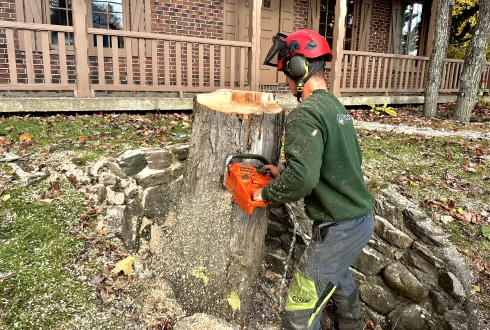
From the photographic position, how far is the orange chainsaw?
220 cm

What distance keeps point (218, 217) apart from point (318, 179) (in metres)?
0.83

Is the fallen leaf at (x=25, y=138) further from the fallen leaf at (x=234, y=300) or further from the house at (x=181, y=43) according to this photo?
the fallen leaf at (x=234, y=300)

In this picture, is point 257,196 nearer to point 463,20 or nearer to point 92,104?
point 92,104

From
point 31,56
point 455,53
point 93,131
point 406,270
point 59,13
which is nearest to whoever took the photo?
point 406,270

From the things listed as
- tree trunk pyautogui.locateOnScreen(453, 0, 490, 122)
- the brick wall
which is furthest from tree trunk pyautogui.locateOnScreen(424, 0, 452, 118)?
the brick wall

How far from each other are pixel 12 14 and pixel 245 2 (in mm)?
5550

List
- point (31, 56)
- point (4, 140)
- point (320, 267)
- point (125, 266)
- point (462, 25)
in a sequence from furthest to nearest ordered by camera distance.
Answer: point (462, 25)
point (31, 56)
point (4, 140)
point (125, 266)
point (320, 267)

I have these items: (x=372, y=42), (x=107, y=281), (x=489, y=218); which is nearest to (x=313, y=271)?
(x=107, y=281)

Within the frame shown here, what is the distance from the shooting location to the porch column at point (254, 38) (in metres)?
7.64

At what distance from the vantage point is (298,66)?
2193 mm

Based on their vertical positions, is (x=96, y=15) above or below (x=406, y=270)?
above

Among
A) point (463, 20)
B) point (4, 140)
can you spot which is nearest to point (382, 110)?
point (4, 140)

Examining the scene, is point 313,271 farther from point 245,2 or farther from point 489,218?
point 245,2

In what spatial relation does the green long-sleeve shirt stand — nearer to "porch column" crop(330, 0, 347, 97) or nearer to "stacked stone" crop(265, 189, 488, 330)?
"stacked stone" crop(265, 189, 488, 330)
